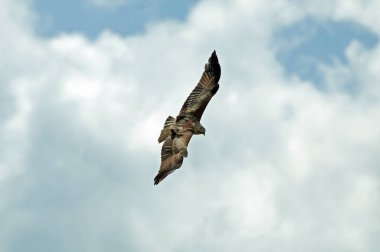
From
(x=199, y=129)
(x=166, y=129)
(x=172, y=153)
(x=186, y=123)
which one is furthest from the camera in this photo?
(x=186, y=123)

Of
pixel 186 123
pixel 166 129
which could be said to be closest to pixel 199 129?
pixel 186 123

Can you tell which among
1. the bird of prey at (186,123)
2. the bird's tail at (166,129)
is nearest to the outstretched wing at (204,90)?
the bird of prey at (186,123)

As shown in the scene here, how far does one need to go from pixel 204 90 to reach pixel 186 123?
284 centimetres

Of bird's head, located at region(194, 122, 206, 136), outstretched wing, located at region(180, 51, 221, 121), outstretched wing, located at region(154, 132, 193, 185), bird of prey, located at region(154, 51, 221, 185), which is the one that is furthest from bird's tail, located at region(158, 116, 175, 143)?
bird's head, located at region(194, 122, 206, 136)

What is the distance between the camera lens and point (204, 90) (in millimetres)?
48000

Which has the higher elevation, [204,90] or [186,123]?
[204,90]

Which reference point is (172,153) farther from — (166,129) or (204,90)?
A: (204,90)

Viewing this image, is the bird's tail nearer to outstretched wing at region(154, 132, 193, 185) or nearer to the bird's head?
outstretched wing at region(154, 132, 193, 185)

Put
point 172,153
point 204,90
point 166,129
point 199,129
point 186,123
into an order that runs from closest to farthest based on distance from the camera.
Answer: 1. point 172,153
2. point 166,129
3. point 199,129
4. point 186,123
5. point 204,90

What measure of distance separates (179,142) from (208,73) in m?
5.58

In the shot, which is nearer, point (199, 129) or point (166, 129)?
point (166, 129)

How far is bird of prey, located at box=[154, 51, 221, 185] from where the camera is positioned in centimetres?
4331

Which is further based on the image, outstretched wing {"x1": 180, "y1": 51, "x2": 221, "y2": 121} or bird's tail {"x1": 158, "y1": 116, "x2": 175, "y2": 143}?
outstretched wing {"x1": 180, "y1": 51, "x2": 221, "y2": 121}

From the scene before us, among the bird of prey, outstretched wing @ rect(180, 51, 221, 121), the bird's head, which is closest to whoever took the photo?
the bird of prey
